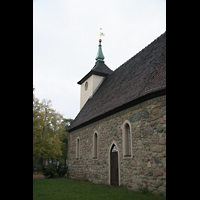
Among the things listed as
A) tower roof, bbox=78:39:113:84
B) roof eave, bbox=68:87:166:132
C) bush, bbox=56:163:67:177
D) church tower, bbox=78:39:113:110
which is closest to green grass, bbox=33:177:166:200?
roof eave, bbox=68:87:166:132

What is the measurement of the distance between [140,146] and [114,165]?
273 cm

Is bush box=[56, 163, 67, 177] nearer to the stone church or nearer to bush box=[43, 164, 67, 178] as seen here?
bush box=[43, 164, 67, 178]

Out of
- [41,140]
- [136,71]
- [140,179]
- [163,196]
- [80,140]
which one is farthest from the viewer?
[41,140]

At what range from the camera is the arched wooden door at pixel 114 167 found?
11098mm

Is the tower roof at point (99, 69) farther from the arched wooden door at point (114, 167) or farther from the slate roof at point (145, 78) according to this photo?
the arched wooden door at point (114, 167)

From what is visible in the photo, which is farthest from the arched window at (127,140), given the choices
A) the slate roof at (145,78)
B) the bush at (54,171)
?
the bush at (54,171)

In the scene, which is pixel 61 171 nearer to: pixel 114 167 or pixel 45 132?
pixel 45 132

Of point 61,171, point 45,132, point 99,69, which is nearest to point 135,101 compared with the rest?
point 99,69

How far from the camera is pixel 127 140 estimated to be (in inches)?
423
